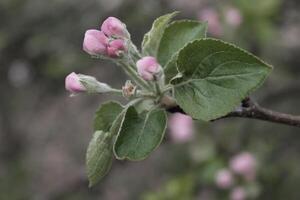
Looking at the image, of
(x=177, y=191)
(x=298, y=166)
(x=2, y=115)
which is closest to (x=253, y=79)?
(x=177, y=191)

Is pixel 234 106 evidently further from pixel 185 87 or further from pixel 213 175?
pixel 213 175

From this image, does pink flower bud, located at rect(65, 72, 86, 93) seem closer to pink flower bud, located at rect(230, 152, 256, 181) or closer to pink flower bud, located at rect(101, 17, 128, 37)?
pink flower bud, located at rect(101, 17, 128, 37)

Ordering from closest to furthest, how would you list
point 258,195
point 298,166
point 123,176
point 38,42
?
point 258,195, point 298,166, point 38,42, point 123,176

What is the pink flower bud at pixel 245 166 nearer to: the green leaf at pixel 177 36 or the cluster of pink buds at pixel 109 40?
the green leaf at pixel 177 36

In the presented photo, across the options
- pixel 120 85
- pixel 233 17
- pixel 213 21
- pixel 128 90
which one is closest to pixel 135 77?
pixel 128 90

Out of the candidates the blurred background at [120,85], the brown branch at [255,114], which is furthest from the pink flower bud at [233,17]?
the brown branch at [255,114]

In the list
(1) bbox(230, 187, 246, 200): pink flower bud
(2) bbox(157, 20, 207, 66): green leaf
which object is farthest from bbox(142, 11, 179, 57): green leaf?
(1) bbox(230, 187, 246, 200): pink flower bud

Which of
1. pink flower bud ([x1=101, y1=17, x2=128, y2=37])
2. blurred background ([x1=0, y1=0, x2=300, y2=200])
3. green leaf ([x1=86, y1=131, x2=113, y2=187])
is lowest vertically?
blurred background ([x1=0, y1=0, x2=300, y2=200])
